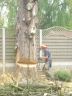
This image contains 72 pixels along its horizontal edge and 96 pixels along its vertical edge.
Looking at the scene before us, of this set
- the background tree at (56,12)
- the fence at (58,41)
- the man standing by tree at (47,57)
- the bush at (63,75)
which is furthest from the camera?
the background tree at (56,12)

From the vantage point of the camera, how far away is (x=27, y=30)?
11.8 metres

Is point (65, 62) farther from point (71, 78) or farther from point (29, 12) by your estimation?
point (29, 12)

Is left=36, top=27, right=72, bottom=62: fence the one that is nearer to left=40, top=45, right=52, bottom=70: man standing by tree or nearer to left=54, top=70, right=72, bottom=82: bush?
left=40, top=45, right=52, bottom=70: man standing by tree

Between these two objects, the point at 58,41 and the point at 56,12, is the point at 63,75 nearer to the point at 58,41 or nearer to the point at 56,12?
the point at 58,41

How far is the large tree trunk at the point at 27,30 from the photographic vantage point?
38.4 ft

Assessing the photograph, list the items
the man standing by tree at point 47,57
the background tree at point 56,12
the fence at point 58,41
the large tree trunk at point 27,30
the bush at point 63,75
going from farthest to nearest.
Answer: the background tree at point 56,12 < the fence at point 58,41 < the man standing by tree at point 47,57 < the bush at point 63,75 < the large tree trunk at point 27,30

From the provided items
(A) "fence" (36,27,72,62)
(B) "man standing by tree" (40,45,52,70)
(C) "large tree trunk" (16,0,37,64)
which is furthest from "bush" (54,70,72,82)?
(A) "fence" (36,27,72,62)

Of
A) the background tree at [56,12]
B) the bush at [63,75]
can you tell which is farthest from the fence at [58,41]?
the background tree at [56,12]

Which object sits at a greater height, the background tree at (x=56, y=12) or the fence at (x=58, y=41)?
the background tree at (x=56, y=12)

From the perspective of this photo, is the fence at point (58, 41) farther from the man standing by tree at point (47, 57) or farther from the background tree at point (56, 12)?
the background tree at point (56, 12)

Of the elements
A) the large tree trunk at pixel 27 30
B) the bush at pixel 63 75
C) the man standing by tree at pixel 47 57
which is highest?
the large tree trunk at pixel 27 30

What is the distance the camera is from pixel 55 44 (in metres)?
13.7

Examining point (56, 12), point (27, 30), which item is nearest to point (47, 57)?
point (27, 30)

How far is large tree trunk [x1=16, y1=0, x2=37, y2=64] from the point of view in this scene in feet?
38.4
